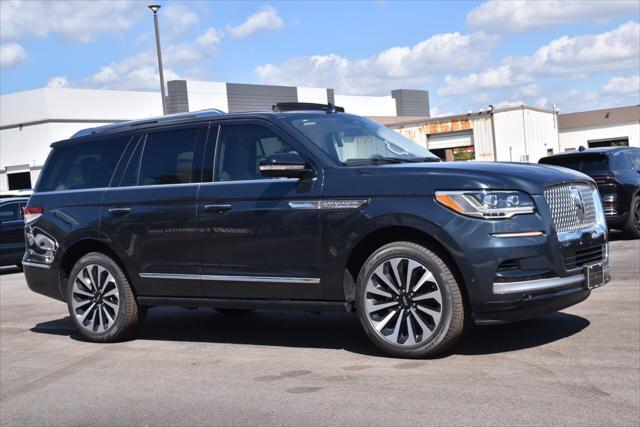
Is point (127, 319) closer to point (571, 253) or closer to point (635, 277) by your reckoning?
point (571, 253)

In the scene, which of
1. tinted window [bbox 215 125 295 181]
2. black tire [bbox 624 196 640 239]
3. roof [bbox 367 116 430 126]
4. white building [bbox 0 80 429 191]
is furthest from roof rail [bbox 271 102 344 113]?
white building [bbox 0 80 429 191]

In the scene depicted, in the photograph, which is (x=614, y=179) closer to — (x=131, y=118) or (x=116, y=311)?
(x=116, y=311)

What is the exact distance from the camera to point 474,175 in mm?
5508

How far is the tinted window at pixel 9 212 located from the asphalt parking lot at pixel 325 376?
10.2m

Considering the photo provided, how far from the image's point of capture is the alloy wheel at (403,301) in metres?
5.63

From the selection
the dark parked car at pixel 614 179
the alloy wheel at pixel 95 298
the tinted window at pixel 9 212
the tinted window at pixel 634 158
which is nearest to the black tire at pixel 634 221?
the dark parked car at pixel 614 179

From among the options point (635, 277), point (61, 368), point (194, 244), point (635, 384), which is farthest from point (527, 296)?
point (635, 277)

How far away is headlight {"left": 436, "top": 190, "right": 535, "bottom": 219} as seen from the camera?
5395mm

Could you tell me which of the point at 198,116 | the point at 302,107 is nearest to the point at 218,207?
the point at 198,116

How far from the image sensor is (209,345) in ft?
22.9

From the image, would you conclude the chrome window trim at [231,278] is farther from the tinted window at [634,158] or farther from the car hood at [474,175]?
the tinted window at [634,158]

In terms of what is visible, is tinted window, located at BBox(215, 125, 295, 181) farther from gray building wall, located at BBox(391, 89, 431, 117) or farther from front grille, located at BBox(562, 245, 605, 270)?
gray building wall, located at BBox(391, 89, 431, 117)

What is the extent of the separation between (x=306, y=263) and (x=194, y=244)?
3.68 feet

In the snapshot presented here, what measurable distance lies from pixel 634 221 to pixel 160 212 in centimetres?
1011
